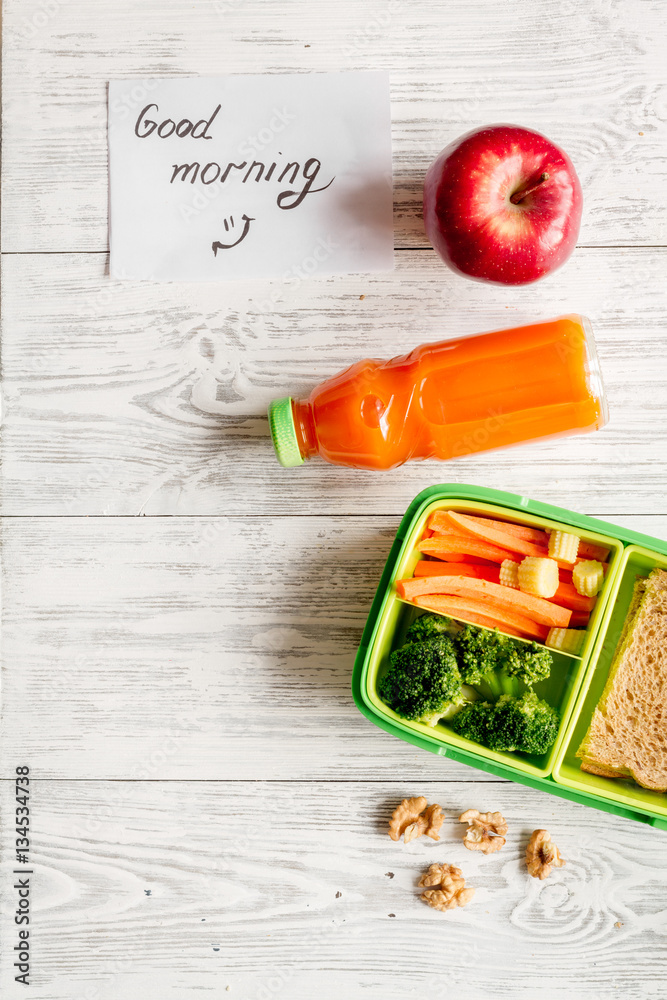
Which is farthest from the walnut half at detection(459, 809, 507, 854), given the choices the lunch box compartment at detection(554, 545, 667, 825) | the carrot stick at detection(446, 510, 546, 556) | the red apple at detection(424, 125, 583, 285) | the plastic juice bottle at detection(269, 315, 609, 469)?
the red apple at detection(424, 125, 583, 285)

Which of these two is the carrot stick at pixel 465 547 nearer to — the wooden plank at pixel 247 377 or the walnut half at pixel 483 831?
the wooden plank at pixel 247 377

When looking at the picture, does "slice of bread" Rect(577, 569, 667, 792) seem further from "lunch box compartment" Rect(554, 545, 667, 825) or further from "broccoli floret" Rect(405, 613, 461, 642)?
"broccoli floret" Rect(405, 613, 461, 642)

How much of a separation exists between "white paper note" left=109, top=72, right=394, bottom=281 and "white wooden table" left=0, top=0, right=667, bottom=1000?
3 cm

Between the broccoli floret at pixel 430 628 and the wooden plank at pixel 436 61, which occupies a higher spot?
the wooden plank at pixel 436 61

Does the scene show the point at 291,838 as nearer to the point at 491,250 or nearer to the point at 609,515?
the point at 609,515

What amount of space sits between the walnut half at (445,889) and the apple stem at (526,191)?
88cm

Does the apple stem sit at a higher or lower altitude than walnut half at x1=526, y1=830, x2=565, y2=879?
higher

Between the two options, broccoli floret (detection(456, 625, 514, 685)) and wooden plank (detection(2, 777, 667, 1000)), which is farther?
wooden plank (detection(2, 777, 667, 1000))

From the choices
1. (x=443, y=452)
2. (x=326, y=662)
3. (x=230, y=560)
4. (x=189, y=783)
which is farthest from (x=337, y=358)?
(x=189, y=783)

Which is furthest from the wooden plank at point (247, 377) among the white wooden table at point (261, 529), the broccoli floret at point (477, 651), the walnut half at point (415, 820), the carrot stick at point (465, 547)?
the walnut half at point (415, 820)

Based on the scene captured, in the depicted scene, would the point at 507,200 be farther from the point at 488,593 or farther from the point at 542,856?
the point at 542,856

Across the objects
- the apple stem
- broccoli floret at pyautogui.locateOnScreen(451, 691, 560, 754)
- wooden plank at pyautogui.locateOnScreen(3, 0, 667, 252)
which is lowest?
broccoli floret at pyautogui.locateOnScreen(451, 691, 560, 754)

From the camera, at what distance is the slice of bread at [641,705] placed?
887 millimetres

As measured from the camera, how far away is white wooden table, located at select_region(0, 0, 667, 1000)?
0.96 m
